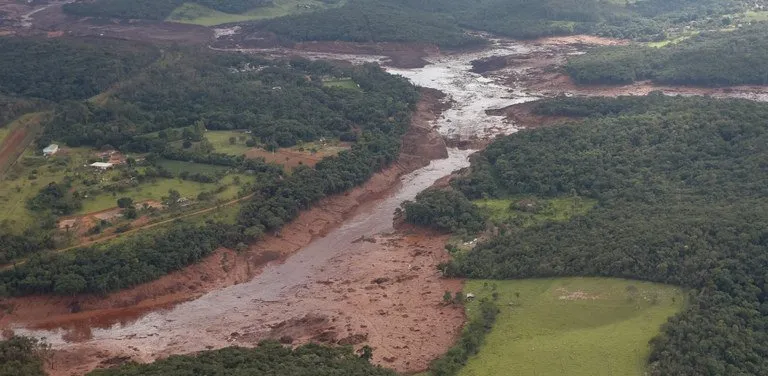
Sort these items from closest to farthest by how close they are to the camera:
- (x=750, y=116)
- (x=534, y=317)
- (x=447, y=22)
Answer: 1. (x=534, y=317)
2. (x=750, y=116)
3. (x=447, y=22)

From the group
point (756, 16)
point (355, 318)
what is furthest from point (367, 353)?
point (756, 16)

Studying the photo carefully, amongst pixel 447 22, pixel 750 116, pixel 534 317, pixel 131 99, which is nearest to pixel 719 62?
pixel 750 116

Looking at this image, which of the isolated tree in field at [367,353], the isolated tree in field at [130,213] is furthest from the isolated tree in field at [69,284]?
the isolated tree in field at [367,353]

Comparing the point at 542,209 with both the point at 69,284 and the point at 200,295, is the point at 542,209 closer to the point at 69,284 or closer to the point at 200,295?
the point at 200,295

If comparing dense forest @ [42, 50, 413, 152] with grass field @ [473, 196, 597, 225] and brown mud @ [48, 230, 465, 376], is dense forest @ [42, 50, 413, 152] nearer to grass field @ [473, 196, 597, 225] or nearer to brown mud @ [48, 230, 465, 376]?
grass field @ [473, 196, 597, 225]

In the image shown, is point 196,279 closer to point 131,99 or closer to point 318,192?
point 318,192
